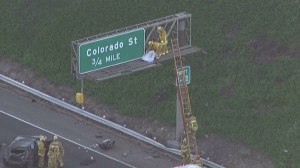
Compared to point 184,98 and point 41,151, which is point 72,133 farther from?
point 184,98

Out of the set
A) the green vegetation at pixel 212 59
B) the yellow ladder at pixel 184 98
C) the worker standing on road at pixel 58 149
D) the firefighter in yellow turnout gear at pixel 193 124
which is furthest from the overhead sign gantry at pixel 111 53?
the green vegetation at pixel 212 59

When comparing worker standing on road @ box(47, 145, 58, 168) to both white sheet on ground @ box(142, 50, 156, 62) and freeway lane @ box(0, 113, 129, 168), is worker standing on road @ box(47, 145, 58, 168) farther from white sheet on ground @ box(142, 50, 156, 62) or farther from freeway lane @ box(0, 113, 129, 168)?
white sheet on ground @ box(142, 50, 156, 62)

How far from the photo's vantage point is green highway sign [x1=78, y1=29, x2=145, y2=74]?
31.3 m

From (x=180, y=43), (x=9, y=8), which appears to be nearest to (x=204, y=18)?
(x=180, y=43)

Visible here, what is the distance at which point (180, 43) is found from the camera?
1372 inches

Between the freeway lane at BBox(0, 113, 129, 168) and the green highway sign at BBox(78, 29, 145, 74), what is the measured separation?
15.1 feet

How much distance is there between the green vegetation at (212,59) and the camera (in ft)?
116

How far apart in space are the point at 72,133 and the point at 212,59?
741cm

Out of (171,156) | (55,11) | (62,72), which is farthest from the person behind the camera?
(55,11)

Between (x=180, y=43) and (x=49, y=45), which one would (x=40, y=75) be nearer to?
(x=49, y=45)

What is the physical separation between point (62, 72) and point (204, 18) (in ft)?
24.2

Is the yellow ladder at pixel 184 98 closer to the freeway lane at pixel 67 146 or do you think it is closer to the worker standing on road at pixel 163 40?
the worker standing on road at pixel 163 40

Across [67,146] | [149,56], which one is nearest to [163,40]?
[149,56]

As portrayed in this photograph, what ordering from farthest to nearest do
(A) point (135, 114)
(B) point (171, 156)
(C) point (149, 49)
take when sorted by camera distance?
(A) point (135, 114), (B) point (171, 156), (C) point (149, 49)
